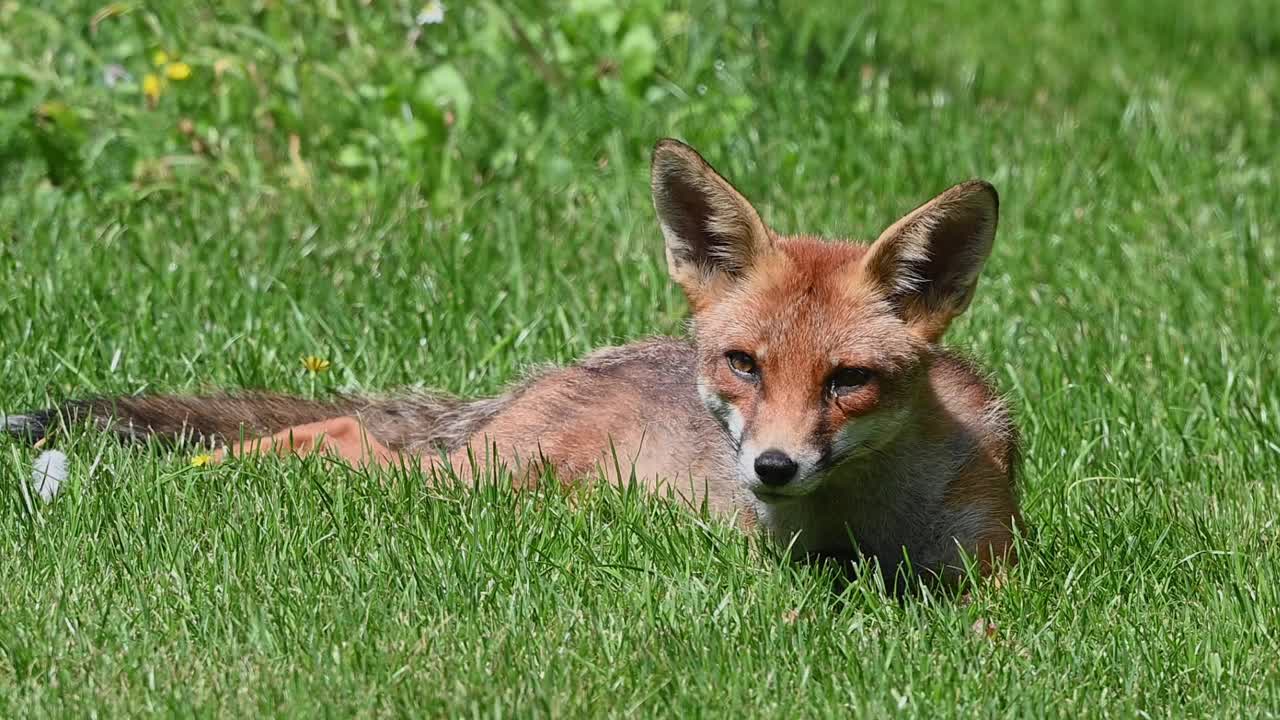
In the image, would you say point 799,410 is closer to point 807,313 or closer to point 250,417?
point 807,313

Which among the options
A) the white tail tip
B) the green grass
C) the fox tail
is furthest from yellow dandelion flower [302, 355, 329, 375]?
the white tail tip

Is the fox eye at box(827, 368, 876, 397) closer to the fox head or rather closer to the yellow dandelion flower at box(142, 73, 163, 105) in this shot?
the fox head

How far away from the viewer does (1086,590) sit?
4.77m

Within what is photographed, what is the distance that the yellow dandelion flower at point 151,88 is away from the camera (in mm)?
8141

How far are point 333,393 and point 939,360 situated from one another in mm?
2181

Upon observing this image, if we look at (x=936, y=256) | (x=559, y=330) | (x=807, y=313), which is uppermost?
(x=936, y=256)

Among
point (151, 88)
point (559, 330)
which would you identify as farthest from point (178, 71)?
point (559, 330)

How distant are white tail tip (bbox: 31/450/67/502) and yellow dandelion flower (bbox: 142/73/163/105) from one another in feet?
10.8

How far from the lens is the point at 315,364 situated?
6449 millimetres

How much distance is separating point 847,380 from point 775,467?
41 cm

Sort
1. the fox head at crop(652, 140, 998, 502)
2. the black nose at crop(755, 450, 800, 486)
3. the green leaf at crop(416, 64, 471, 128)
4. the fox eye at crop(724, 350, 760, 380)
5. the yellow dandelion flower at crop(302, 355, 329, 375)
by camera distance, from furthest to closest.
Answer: the green leaf at crop(416, 64, 471, 128) < the yellow dandelion flower at crop(302, 355, 329, 375) < the fox eye at crop(724, 350, 760, 380) < the fox head at crop(652, 140, 998, 502) < the black nose at crop(755, 450, 800, 486)

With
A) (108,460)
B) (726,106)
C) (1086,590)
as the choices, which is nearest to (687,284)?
(1086,590)

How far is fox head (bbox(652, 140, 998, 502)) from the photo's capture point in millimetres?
4551

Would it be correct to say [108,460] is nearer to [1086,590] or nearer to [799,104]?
[1086,590]
